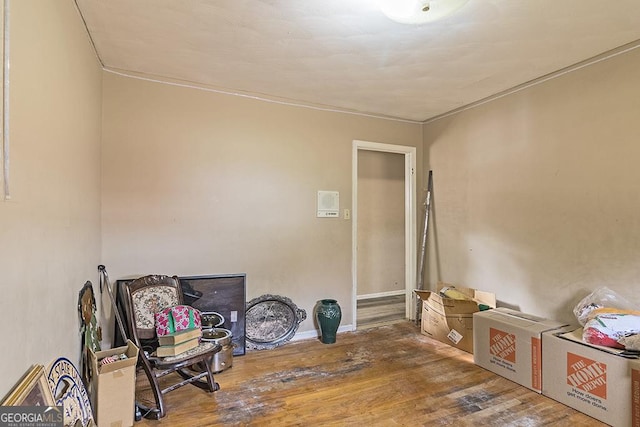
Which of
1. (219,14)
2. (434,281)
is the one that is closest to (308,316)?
(434,281)

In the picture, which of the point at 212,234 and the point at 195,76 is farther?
the point at 212,234

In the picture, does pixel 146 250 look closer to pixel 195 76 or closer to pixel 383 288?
pixel 195 76

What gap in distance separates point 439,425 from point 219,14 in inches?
110

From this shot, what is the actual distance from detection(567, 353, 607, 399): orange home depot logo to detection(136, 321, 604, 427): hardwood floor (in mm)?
181

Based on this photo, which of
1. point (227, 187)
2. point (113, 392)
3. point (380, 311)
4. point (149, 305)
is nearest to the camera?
point (113, 392)

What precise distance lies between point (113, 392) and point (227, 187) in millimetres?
1802

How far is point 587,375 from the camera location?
211cm

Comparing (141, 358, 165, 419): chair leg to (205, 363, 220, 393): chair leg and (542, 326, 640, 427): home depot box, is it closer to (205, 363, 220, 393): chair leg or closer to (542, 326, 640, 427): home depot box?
(205, 363, 220, 393): chair leg

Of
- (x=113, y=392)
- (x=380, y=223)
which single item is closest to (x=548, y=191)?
(x=380, y=223)

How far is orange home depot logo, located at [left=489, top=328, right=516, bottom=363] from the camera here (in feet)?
8.38

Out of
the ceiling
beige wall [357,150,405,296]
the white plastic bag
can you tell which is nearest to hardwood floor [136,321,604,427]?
the white plastic bag

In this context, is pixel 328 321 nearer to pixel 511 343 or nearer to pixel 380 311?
pixel 380 311

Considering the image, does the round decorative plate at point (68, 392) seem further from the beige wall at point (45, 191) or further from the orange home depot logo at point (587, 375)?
the orange home depot logo at point (587, 375)

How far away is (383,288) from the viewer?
524cm
